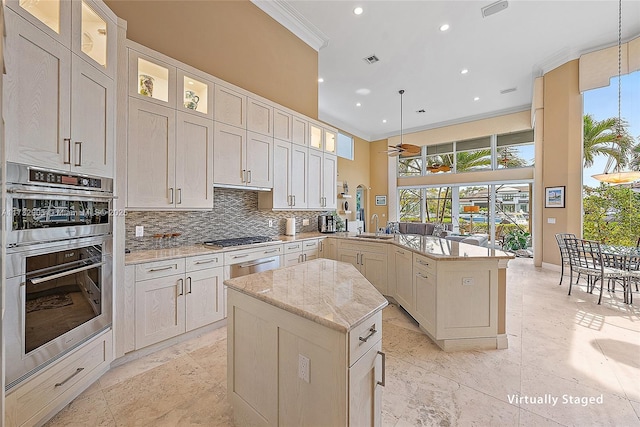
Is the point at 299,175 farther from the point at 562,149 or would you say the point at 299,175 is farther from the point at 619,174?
the point at 562,149

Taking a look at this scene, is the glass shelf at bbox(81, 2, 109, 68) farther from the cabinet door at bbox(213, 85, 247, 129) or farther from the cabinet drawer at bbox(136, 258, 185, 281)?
the cabinet drawer at bbox(136, 258, 185, 281)

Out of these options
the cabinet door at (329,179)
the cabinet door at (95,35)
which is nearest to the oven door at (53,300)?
the cabinet door at (95,35)

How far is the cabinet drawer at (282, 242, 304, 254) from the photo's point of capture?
145 inches

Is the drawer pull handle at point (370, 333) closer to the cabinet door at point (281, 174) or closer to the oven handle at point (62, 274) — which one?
the oven handle at point (62, 274)

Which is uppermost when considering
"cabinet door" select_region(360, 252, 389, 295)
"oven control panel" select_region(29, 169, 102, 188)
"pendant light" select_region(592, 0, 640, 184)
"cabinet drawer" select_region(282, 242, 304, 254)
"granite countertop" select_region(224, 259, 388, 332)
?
"pendant light" select_region(592, 0, 640, 184)

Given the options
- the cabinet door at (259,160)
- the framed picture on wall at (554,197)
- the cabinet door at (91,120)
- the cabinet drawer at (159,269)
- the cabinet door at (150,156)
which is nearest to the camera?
the cabinet door at (91,120)

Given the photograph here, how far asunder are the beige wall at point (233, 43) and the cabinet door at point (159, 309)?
2.53 m

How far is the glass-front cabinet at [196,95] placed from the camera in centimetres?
282

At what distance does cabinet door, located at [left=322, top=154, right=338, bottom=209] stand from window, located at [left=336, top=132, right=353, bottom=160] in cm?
432

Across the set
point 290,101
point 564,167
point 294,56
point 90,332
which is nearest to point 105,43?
point 90,332

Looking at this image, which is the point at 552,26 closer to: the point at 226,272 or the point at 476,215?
the point at 476,215

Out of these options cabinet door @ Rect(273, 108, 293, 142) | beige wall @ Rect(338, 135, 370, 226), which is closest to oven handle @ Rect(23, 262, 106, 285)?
cabinet door @ Rect(273, 108, 293, 142)

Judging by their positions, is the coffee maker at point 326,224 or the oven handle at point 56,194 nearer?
the oven handle at point 56,194

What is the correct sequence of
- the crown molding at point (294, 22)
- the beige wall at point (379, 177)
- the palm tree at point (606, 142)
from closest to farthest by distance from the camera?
1. the crown molding at point (294, 22)
2. the palm tree at point (606, 142)
3. the beige wall at point (379, 177)
